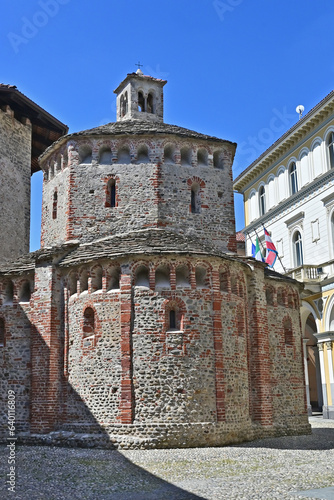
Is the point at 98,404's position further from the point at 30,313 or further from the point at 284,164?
the point at 284,164

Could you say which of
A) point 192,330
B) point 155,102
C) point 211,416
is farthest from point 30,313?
point 155,102

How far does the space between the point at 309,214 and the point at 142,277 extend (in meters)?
15.6

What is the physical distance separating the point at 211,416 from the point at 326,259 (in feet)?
47.0

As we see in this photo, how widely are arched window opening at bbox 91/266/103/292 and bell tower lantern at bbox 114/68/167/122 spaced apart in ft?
29.2

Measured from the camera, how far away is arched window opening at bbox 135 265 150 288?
55.3 feet

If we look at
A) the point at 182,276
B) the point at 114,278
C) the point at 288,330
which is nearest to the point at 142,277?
the point at 114,278

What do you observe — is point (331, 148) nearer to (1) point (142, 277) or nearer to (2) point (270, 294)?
(2) point (270, 294)

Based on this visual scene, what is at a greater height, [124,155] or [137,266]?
[124,155]

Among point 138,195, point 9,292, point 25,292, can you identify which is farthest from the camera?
point 138,195

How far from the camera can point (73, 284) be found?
18031 millimetres

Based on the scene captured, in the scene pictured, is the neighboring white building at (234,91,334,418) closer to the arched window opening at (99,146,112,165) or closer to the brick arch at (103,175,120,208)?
the brick arch at (103,175,120,208)

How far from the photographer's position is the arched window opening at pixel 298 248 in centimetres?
3134

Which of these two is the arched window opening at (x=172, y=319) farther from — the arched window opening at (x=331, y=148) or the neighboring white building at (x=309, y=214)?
the arched window opening at (x=331, y=148)

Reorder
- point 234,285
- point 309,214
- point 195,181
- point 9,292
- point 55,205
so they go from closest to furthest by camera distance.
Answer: point 234,285, point 9,292, point 195,181, point 55,205, point 309,214
